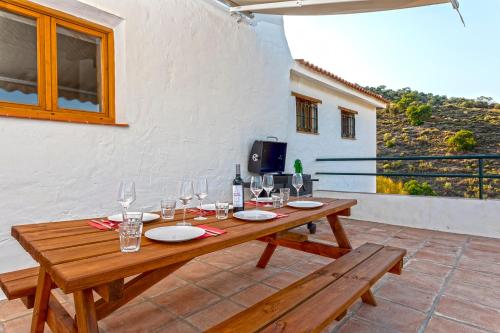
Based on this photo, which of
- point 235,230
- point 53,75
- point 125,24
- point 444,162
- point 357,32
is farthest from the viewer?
point 444,162

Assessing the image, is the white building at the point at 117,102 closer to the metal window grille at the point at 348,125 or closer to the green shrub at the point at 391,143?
the metal window grille at the point at 348,125

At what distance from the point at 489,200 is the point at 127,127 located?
4.40 meters

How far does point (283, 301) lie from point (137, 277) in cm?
69

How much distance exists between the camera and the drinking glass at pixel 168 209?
5.22 feet

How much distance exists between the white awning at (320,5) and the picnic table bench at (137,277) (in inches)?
102

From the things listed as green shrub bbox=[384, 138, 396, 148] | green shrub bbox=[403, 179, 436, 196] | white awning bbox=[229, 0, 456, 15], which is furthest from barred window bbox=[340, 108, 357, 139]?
green shrub bbox=[384, 138, 396, 148]

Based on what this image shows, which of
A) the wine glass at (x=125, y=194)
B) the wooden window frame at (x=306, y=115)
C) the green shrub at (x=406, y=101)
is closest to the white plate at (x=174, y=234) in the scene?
the wine glass at (x=125, y=194)

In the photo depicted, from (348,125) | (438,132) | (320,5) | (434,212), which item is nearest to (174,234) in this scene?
(320,5)

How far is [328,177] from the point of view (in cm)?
639

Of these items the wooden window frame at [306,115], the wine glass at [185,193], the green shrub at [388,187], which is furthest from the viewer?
the green shrub at [388,187]

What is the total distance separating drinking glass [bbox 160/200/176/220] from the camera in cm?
159

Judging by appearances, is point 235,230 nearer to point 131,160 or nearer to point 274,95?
point 131,160

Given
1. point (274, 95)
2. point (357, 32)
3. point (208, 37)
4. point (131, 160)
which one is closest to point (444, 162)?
point (357, 32)

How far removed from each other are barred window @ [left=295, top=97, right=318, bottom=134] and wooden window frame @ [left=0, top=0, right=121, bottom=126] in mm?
3814
